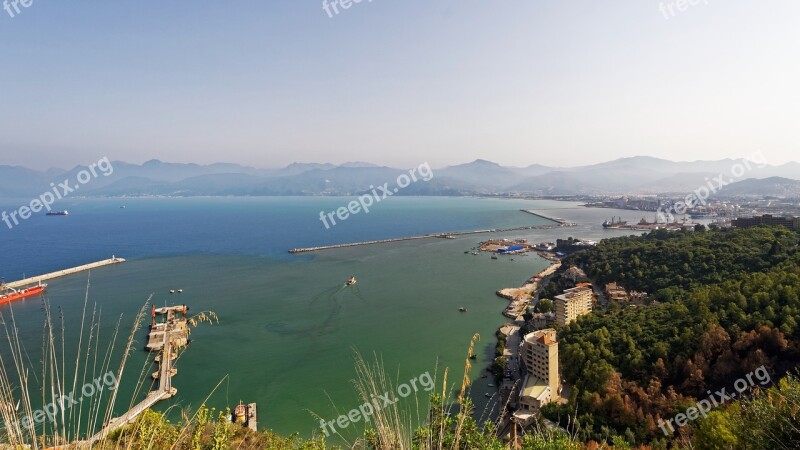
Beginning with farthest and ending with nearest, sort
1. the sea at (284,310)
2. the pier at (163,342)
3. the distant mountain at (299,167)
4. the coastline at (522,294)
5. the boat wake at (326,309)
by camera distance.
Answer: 1. the distant mountain at (299,167)
2. the coastline at (522,294)
3. the boat wake at (326,309)
4. the sea at (284,310)
5. the pier at (163,342)

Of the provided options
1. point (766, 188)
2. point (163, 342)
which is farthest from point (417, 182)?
point (163, 342)

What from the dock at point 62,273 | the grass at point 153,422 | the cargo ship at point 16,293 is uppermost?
the grass at point 153,422

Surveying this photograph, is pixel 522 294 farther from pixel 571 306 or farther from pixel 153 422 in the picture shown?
pixel 153 422

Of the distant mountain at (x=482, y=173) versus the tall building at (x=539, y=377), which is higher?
the distant mountain at (x=482, y=173)

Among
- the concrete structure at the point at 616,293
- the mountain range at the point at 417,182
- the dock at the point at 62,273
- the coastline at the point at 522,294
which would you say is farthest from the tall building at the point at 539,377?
the mountain range at the point at 417,182

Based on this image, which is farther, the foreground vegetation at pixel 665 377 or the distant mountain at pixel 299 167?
the distant mountain at pixel 299 167

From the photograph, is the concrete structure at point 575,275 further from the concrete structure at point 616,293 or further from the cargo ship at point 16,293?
the cargo ship at point 16,293

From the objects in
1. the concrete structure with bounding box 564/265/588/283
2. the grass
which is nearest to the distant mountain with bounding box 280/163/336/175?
the concrete structure with bounding box 564/265/588/283
